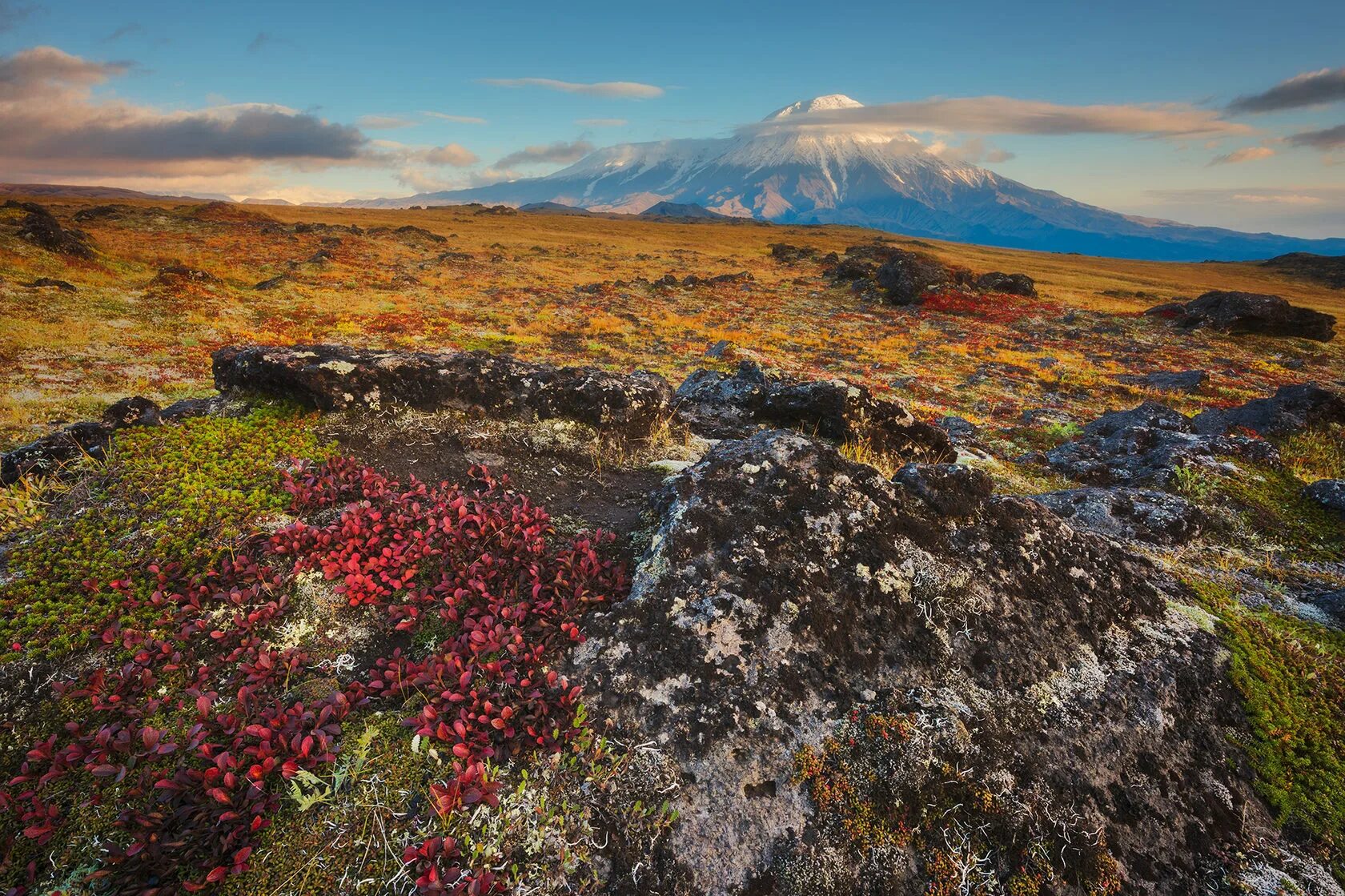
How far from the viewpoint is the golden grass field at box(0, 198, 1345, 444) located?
21.3m

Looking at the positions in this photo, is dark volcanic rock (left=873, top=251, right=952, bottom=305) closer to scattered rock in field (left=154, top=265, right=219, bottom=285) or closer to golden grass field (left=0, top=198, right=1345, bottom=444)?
golden grass field (left=0, top=198, right=1345, bottom=444)

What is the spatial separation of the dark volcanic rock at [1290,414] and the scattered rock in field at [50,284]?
48112mm

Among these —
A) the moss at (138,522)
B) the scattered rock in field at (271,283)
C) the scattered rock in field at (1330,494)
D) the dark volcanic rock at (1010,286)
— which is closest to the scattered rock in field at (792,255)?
the dark volcanic rock at (1010,286)

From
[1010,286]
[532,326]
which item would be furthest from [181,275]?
[1010,286]

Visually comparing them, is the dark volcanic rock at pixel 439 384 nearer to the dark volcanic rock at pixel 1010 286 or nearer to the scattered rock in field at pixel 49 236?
the scattered rock in field at pixel 49 236

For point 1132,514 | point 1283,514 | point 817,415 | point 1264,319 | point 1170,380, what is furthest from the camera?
point 1264,319

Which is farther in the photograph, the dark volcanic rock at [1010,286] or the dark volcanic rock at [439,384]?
the dark volcanic rock at [1010,286]

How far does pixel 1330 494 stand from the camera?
9.22 metres

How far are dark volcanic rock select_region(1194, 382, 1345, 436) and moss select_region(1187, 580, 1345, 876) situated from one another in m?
12.1

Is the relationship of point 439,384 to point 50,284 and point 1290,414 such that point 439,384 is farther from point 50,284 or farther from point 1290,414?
point 50,284

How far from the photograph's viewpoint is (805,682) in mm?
4586

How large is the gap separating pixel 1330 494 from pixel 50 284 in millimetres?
48104

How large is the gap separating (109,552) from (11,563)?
84cm

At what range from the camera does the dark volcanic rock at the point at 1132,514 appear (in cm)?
818
